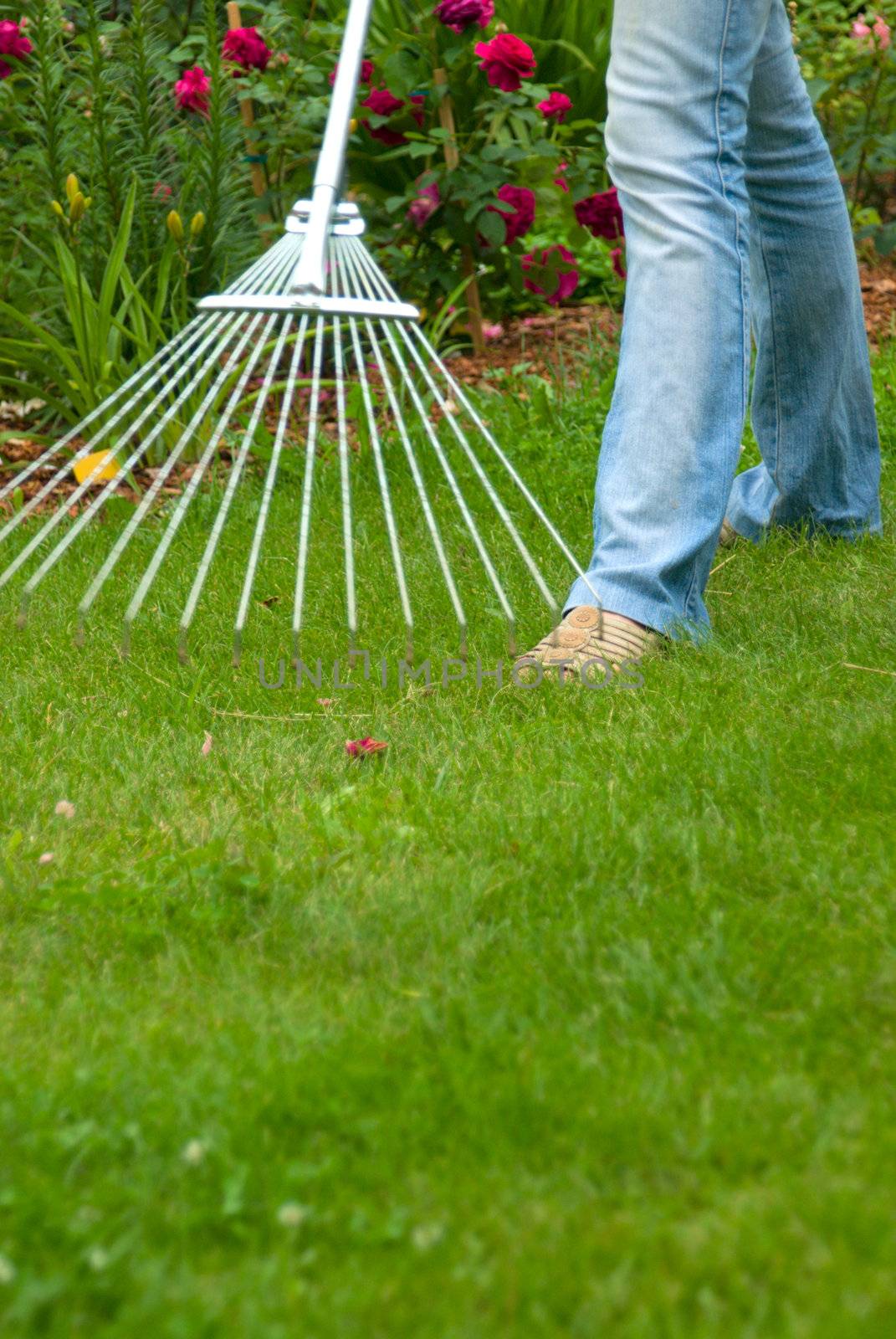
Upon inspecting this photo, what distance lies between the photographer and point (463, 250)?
459 centimetres

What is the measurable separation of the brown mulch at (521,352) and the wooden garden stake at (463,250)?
48 mm

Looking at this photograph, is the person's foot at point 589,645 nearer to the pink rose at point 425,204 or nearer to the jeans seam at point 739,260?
the jeans seam at point 739,260

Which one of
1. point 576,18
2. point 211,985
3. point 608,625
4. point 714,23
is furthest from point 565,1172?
point 576,18

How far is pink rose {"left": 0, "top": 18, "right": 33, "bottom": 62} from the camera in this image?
412cm

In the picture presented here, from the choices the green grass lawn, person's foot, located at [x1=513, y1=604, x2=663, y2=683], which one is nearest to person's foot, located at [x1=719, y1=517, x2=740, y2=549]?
the green grass lawn

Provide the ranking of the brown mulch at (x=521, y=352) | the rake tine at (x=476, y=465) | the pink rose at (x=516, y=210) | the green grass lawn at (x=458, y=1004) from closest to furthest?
1. the green grass lawn at (x=458, y=1004)
2. the rake tine at (x=476, y=465)
3. the brown mulch at (x=521, y=352)
4. the pink rose at (x=516, y=210)

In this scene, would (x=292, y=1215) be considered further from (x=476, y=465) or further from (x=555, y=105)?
(x=555, y=105)

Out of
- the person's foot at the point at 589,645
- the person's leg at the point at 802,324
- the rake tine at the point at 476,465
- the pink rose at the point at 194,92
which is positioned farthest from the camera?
the pink rose at the point at 194,92

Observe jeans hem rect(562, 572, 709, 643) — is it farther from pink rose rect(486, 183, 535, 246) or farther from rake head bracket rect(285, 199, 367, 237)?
pink rose rect(486, 183, 535, 246)

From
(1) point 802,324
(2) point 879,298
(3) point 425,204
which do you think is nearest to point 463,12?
(3) point 425,204

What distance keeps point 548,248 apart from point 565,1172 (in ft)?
12.5

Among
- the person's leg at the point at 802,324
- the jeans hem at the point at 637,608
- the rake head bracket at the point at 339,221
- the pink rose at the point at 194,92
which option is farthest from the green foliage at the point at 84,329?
the jeans hem at the point at 637,608

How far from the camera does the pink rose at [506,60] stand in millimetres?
4145

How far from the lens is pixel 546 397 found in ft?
12.9
